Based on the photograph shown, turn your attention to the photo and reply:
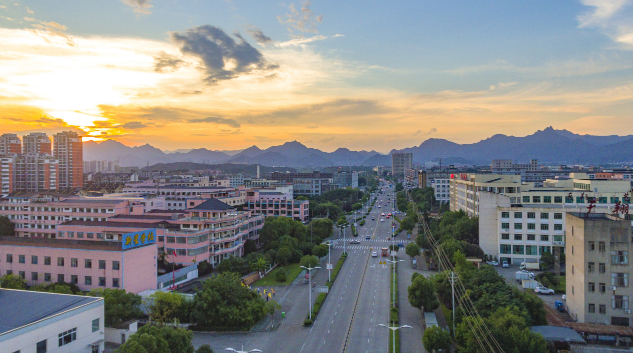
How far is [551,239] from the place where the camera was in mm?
52000

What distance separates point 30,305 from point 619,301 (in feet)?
125

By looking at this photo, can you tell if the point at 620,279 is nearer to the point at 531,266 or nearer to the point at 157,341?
the point at 531,266

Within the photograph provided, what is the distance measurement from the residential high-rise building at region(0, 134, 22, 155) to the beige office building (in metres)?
146

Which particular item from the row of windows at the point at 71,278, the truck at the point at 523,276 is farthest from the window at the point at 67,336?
the truck at the point at 523,276

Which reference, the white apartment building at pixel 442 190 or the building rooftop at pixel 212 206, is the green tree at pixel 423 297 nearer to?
the building rooftop at pixel 212 206

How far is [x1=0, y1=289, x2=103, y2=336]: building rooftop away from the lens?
22.0m

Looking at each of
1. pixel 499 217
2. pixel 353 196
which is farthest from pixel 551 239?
pixel 353 196

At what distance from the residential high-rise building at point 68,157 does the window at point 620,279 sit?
141824 millimetres

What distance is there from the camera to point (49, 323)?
21.2m

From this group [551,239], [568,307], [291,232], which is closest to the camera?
[568,307]

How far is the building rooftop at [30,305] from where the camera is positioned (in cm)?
2203

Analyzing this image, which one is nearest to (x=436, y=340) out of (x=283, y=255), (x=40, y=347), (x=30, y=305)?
(x=40, y=347)

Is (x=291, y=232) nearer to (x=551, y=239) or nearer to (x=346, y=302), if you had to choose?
(x=346, y=302)

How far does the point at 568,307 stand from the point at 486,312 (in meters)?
10.5
